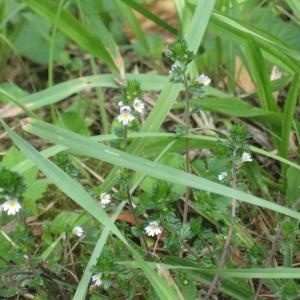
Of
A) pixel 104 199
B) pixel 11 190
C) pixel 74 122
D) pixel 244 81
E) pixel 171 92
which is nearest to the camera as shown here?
pixel 11 190

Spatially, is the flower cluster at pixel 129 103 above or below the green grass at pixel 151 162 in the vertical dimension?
above

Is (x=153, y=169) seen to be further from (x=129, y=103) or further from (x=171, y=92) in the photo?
(x=171, y=92)

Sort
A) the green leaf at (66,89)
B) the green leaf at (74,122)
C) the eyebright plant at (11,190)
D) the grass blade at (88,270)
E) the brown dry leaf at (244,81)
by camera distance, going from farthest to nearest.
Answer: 1. the brown dry leaf at (244,81)
2. the green leaf at (74,122)
3. the green leaf at (66,89)
4. the grass blade at (88,270)
5. the eyebright plant at (11,190)

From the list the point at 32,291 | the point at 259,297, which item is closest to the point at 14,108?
the point at 32,291

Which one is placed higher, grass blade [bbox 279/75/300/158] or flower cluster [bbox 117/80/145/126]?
flower cluster [bbox 117/80/145/126]

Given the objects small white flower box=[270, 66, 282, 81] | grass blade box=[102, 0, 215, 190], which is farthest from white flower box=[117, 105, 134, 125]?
small white flower box=[270, 66, 282, 81]

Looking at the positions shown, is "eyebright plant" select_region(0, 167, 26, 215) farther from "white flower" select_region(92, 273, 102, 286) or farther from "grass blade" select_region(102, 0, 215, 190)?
"grass blade" select_region(102, 0, 215, 190)

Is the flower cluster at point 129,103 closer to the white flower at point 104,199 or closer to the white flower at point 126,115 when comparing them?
the white flower at point 126,115

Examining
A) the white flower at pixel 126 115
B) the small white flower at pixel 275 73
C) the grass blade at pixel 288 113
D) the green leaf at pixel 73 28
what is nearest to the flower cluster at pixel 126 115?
the white flower at pixel 126 115

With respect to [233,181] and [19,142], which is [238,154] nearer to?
[233,181]

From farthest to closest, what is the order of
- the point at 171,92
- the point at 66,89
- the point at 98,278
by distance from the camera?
the point at 66,89
the point at 171,92
the point at 98,278

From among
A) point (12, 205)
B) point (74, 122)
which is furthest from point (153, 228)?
point (74, 122)
